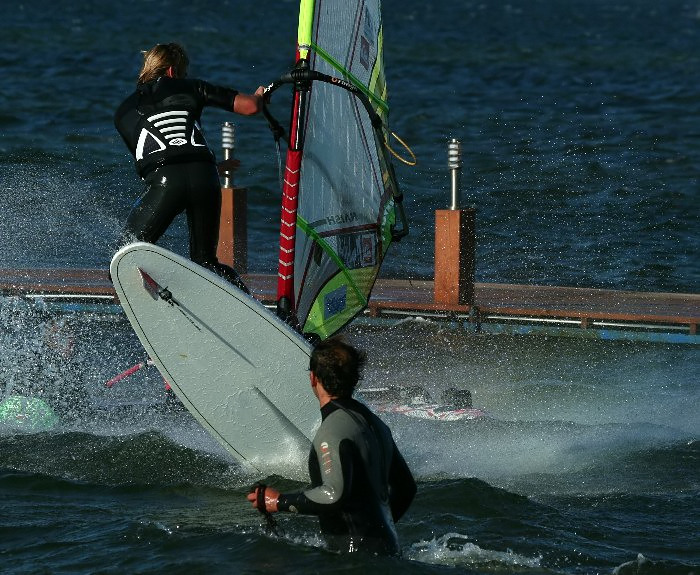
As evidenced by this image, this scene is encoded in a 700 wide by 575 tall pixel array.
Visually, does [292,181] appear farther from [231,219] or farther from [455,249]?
[231,219]

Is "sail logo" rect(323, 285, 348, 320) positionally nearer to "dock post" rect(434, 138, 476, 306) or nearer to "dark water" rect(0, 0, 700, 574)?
"dark water" rect(0, 0, 700, 574)

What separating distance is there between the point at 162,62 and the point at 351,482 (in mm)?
3011

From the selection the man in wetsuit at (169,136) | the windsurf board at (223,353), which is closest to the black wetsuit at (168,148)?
the man in wetsuit at (169,136)

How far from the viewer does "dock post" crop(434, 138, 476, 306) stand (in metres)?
11.5

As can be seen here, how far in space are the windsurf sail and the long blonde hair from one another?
1.83 feet

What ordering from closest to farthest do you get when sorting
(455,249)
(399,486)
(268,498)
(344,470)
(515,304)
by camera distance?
1. (344,470)
2. (268,498)
3. (399,486)
4. (455,249)
5. (515,304)

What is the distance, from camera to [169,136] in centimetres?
718

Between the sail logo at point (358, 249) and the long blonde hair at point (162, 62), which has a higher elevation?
the long blonde hair at point (162, 62)

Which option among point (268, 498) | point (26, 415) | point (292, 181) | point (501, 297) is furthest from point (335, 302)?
point (501, 297)

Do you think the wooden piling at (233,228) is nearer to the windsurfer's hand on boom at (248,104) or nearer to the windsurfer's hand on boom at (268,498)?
the windsurfer's hand on boom at (248,104)

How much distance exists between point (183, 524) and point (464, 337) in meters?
4.88

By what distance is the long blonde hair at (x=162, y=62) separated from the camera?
722 cm

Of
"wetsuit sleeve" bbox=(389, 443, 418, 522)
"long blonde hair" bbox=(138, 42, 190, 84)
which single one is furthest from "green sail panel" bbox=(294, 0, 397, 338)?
"wetsuit sleeve" bbox=(389, 443, 418, 522)

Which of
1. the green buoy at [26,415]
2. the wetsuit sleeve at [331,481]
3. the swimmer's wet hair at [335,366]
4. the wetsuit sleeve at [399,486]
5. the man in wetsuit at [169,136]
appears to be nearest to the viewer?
the wetsuit sleeve at [331,481]
